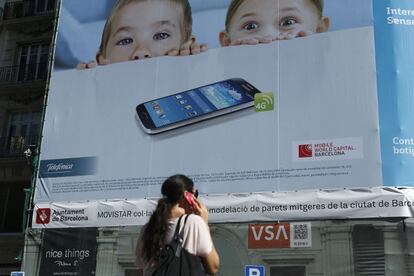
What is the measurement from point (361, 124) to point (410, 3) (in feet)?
7.04

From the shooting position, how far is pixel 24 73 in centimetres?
1714

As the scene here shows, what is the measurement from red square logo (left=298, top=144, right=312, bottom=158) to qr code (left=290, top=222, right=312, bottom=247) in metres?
0.95

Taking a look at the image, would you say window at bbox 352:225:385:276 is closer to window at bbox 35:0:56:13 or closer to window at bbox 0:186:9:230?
window at bbox 0:186:9:230

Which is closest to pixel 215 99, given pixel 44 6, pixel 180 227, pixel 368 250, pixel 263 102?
pixel 263 102

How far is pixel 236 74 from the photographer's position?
892 centimetres

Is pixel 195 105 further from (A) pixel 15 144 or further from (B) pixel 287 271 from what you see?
(A) pixel 15 144

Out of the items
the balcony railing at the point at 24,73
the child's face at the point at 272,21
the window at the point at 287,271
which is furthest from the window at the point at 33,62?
the window at the point at 287,271

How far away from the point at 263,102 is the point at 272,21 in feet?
4.56

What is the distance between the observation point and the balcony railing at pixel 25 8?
58.3ft

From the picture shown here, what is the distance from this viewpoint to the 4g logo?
8.52 meters

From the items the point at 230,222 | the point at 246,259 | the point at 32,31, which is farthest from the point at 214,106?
the point at 32,31

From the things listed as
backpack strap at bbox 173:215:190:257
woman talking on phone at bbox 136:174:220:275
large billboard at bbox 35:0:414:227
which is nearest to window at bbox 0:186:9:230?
large billboard at bbox 35:0:414:227

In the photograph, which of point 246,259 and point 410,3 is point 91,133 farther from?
point 410,3

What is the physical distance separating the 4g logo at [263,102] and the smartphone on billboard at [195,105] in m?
0.08
